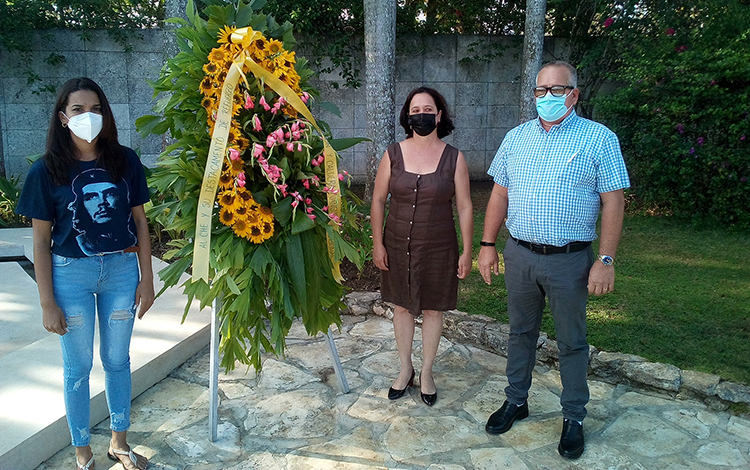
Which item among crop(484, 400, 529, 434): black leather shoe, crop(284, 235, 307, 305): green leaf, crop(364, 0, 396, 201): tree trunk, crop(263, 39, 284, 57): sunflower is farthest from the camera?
crop(364, 0, 396, 201): tree trunk

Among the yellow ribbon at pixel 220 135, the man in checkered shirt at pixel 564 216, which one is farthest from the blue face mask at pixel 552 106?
the yellow ribbon at pixel 220 135

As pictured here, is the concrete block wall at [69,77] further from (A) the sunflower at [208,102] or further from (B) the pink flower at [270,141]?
(B) the pink flower at [270,141]

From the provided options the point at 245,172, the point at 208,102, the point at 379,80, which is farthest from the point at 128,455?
the point at 379,80

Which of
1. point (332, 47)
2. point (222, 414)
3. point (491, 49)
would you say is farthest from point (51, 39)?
point (222, 414)

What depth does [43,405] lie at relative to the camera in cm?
308

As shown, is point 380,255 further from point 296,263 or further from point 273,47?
point 273,47

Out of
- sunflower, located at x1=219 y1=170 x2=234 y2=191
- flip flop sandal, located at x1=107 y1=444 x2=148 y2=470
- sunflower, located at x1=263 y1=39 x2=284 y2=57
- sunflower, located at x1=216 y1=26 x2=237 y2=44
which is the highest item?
sunflower, located at x1=216 y1=26 x2=237 y2=44

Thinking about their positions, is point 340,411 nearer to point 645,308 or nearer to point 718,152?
point 645,308

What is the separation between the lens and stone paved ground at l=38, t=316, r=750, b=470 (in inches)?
116

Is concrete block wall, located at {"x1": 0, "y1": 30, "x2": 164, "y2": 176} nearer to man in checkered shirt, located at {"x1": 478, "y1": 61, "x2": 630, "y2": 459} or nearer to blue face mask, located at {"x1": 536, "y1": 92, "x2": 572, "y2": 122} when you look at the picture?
man in checkered shirt, located at {"x1": 478, "y1": 61, "x2": 630, "y2": 459}

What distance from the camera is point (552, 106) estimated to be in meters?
2.88

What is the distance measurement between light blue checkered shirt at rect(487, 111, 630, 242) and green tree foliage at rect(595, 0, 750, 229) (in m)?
5.12

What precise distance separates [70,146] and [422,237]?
1861mm

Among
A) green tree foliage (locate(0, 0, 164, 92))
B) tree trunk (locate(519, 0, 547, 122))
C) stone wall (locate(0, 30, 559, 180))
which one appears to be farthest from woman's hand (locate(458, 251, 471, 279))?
green tree foliage (locate(0, 0, 164, 92))
